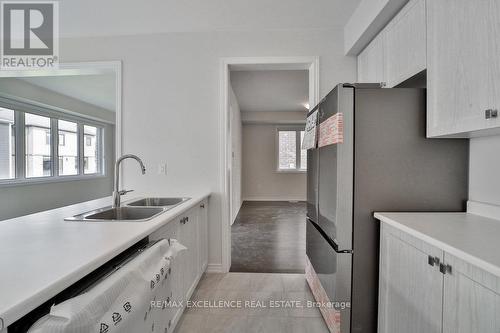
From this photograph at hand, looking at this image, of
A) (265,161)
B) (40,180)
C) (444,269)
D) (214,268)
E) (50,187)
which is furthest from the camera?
(265,161)

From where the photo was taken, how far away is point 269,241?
3564mm

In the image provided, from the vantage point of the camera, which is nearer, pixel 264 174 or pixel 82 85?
pixel 82 85

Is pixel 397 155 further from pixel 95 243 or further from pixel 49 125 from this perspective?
pixel 49 125

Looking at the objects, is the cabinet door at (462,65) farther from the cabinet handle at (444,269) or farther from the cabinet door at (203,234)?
the cabinet door at (203,234)

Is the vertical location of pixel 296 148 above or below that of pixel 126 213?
above

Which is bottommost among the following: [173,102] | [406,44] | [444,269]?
[444,269]

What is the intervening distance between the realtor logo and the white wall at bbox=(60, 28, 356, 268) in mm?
154

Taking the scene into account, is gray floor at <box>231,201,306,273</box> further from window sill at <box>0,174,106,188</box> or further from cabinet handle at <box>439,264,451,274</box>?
window sill at <box>0,174,106,188</box>

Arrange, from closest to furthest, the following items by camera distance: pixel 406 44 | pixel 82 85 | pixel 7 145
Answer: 1. pixel 406 44
2. pixel 7 145
3. pixel 82 85

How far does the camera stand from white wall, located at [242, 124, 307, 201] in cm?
722

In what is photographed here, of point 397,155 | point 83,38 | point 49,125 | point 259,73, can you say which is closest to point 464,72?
point 397,155

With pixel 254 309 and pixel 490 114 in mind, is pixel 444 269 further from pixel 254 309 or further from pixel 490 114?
pixel 254 309

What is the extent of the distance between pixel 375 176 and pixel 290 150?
19.3 ft

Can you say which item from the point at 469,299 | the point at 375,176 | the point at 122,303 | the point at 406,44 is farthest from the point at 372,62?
the point at 122,303
